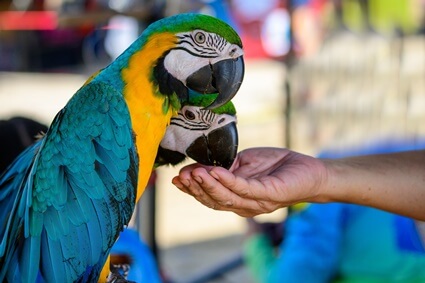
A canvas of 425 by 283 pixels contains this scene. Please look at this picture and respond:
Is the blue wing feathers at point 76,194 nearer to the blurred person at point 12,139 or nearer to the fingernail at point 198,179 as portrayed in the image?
the fingernail at point 198,179

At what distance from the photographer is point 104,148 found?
90 cm

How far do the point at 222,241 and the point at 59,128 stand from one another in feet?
6.64

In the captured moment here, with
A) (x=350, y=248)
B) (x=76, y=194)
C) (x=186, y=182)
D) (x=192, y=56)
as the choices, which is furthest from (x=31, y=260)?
(x=350, y=248)

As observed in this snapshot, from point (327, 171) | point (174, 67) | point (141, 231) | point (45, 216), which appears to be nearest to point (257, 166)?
point (327, 171)

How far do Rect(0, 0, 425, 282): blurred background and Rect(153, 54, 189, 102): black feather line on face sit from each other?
2.18ft

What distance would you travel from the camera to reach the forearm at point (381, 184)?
3.36 feet

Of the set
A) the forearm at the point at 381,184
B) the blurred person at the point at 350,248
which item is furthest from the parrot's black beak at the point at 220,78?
the blurred person at the point at 350,248

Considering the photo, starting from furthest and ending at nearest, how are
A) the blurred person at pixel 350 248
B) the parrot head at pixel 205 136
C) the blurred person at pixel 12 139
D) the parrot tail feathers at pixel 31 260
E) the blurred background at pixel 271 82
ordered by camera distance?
the blurred background at pixel 271 82 < the blurred person at pixel 350 248 < the blurred person at pixel 12 139 < the parrot head at pixel 205 136 < the parrot tail feathers at pixel 31 260

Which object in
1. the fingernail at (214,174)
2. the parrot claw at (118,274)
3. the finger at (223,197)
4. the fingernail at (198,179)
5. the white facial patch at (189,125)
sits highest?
the white facial patch at (189,125)

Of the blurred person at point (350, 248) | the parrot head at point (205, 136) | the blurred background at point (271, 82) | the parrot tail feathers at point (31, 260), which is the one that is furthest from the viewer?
the blurred background at point (271, 82)

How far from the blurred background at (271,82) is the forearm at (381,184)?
0.67 m

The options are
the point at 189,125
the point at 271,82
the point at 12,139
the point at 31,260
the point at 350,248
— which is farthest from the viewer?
the point at 271,82

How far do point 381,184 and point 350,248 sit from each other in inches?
18.5

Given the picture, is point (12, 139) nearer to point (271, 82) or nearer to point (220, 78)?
point (220, 78)
